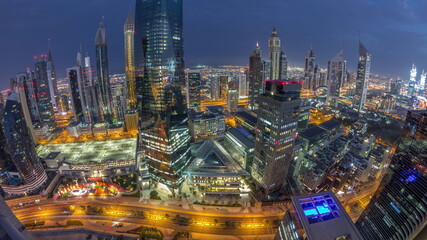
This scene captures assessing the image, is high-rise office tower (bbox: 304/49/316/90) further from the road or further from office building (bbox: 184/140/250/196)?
the road

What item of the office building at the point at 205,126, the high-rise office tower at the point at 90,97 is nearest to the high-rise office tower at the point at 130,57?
the high-rise office tower at the point at 90,97

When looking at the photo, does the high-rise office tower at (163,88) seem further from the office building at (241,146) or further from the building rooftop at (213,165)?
the office building at (241,146)

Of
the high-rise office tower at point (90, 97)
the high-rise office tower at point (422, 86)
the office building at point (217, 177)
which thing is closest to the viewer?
the office building at point (217, 177)

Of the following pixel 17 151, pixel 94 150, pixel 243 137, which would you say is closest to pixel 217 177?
pixel 243 137

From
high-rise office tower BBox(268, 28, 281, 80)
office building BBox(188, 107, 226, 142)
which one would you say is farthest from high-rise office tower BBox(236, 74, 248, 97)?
office building BBox(188, 107, 226, 142)

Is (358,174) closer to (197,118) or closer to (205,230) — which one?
(205,230)

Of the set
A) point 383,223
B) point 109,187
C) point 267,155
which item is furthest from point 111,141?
point 383,223

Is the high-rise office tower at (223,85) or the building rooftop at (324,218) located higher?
the high-rise office tower at (223,85)
